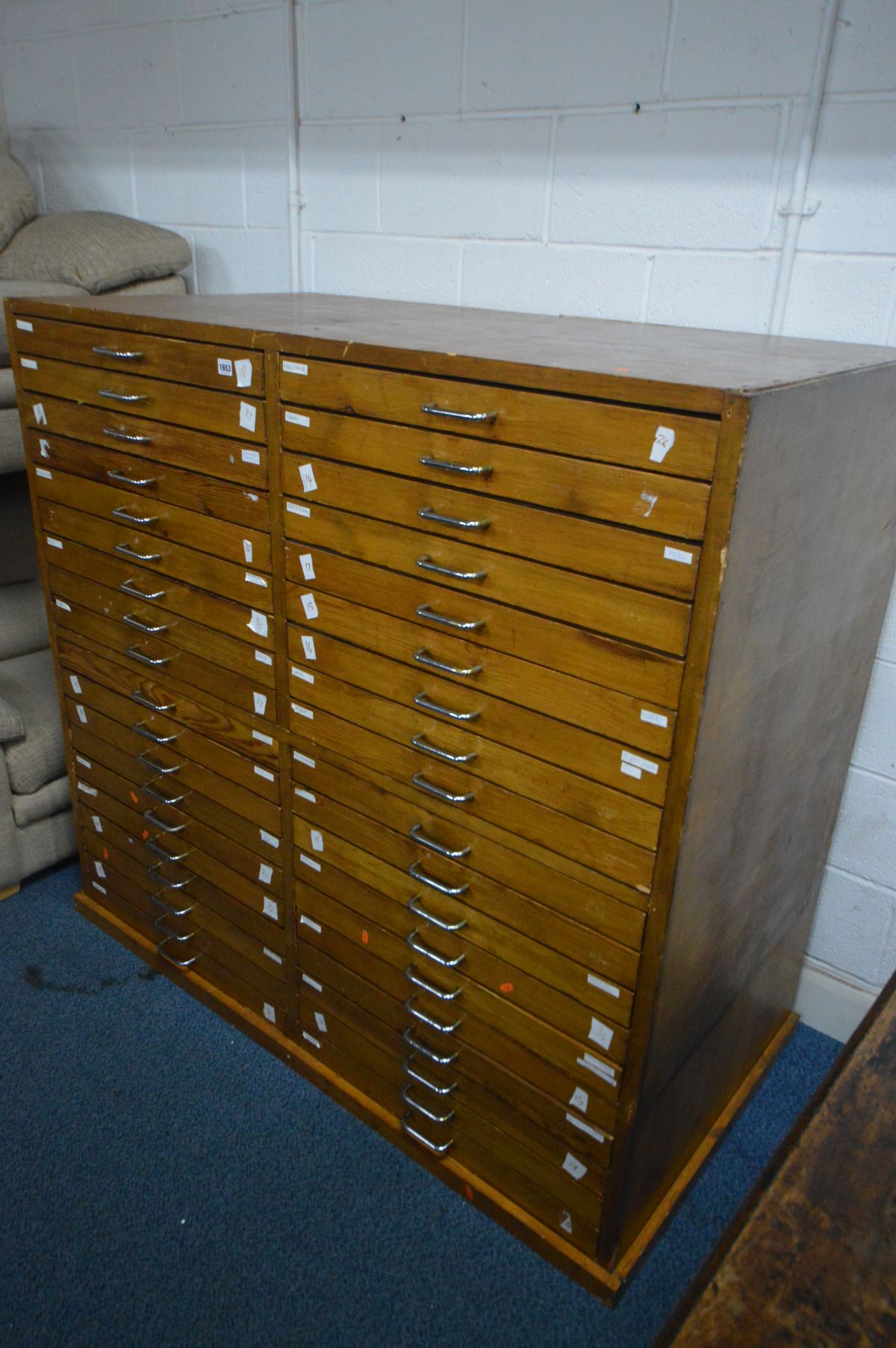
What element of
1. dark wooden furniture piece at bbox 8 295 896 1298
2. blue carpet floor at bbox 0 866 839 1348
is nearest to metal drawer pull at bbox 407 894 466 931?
dark wooden furniture piece at bbox 8 295 896 1298

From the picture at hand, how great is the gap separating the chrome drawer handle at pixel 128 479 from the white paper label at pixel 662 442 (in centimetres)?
89

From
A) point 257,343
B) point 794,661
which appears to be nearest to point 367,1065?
point 794,661

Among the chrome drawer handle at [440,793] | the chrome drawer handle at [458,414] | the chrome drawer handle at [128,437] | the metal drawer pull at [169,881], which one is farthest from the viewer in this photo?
the metal drawer pull at [169,881]

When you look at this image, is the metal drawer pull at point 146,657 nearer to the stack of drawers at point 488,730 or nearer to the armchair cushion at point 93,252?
the stack of drawers at point 488,730

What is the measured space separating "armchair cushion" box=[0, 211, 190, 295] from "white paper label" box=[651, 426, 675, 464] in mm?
1541

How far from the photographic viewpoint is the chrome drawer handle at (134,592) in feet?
5.17

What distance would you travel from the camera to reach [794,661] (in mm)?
1187

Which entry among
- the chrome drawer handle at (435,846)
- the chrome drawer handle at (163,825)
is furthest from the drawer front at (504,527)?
the chrome drawer handle at (163,825)

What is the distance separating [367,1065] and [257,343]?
3.92 feet

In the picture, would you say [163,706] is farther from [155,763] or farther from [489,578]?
[489,578]

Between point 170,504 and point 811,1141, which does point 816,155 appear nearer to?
point 170,504

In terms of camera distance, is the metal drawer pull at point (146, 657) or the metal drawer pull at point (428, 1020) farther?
the metal drawer pull at point (146, 657)

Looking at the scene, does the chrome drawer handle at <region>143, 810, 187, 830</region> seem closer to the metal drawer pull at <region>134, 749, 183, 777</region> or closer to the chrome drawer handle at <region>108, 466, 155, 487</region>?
the metal drawer pull at <region>134, 749, 183, 777</region>

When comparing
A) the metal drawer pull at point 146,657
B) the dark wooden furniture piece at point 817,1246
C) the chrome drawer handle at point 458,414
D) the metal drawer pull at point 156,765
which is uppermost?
the chrome drawer handle at point 458,414
